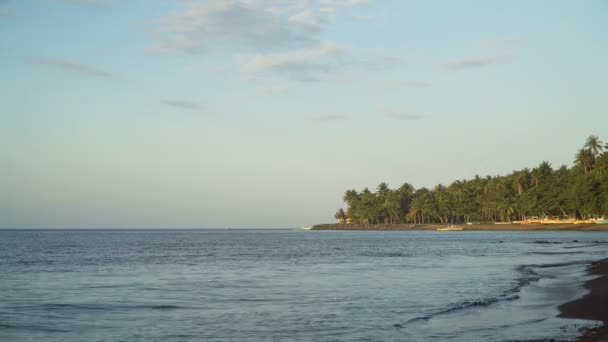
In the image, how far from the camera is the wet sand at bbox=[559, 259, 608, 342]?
17062mm

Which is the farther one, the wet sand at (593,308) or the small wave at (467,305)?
the small wave at (467,305)

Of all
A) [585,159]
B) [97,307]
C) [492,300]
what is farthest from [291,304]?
[585,159]

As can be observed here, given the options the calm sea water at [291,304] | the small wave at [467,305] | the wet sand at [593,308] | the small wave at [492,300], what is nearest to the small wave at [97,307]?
the calm sea water at [291,304]

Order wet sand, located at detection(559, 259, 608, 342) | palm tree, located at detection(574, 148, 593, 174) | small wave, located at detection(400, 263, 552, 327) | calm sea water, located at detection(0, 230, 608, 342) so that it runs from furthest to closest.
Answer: palm tree, located at detection(574, 148, 593, 174) → small wave, located at detection(400, 263, 552, 327) → calm sea water, located at detection(0, 230, 608, 342) → wet sand, located at detection(559, 259, 608, 342)

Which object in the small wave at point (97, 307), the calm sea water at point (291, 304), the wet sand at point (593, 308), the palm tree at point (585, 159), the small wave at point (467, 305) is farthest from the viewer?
the palm tree at point (585, 159)

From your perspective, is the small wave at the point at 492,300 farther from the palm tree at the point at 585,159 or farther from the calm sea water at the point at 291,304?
the palm tree at the point at 585,159

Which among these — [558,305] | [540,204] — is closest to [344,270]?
[558,305]

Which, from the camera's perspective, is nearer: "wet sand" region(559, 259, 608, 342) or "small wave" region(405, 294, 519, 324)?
"wet sand" region(559, 259, 608, 342)

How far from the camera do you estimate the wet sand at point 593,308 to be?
672 inches

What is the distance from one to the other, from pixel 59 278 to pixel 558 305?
30294mm

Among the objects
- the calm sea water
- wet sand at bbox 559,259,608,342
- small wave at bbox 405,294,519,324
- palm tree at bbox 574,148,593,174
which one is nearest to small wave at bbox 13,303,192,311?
the calm sea water

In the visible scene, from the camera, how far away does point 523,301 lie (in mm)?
27031

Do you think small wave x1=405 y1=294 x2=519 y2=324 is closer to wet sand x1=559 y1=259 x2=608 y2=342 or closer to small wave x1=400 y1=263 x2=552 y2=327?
small wave x1=400 y1=263 x2=552 y2=327

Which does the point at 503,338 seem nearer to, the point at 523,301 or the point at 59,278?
the point at 523,301
